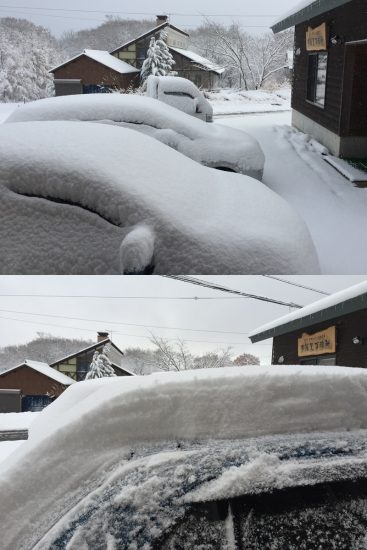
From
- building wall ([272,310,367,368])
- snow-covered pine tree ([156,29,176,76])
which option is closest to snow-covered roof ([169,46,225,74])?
snow-covered pine tree ([156,29,176,76])

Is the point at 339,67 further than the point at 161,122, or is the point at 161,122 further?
the point at 339,67

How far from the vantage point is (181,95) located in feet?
13.2

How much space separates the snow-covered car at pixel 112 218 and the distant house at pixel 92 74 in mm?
976

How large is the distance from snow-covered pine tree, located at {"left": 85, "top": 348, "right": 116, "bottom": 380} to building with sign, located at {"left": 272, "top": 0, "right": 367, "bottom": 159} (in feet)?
24.1

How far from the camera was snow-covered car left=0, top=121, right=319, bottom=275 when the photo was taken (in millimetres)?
2441

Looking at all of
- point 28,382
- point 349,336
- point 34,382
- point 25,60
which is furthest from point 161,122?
point 28,382

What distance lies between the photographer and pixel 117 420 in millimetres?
1036

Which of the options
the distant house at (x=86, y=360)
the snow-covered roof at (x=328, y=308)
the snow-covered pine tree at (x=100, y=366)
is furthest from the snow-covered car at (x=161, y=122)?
the snow-covered pine tree at (x=100, y=366)

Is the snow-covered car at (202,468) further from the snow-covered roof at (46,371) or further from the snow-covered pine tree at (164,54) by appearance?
the snow-covered roof at (46,371)

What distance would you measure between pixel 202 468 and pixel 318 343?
7624 millimetres

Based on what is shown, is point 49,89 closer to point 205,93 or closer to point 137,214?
point 205,93

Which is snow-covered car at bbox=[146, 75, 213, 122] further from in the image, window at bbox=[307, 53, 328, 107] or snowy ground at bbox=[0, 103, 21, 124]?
window at bbox=[307, 53, 328, 107]

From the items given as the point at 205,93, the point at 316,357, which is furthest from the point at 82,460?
the point at 316,357

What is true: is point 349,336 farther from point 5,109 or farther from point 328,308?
point 5,109
